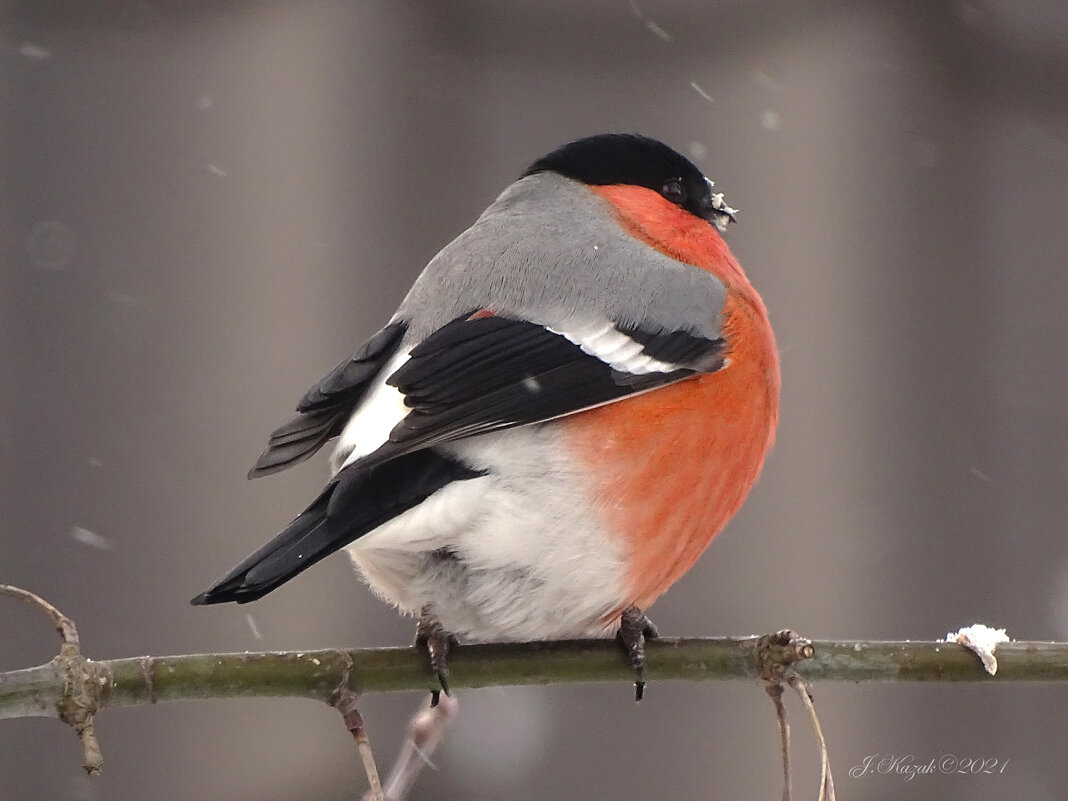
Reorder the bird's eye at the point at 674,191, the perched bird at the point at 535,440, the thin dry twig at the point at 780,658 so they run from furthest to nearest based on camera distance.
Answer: the bird's eye at the point at 674,191 < the perched bird at the point at 535,440 < the thin dry twig at the point at 780,658

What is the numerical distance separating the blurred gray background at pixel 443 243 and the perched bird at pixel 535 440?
53.2 inches

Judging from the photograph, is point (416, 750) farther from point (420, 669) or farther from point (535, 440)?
point (535, 440)

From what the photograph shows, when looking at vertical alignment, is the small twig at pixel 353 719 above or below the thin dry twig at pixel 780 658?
below

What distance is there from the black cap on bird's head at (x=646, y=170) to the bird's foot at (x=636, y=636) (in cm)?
78

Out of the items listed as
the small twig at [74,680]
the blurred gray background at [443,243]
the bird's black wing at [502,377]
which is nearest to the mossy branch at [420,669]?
the small twig at [74,680]

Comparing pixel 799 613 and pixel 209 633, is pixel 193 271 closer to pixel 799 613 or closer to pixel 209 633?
pixel 209 633

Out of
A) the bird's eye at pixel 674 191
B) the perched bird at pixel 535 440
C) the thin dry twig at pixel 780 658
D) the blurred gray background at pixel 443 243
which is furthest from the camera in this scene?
the blurred gray background at pixel 443 243

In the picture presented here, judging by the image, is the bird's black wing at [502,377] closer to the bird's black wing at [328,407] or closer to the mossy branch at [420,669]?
the bird's black wing at [328,407]

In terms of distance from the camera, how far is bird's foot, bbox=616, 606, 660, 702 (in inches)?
61.2

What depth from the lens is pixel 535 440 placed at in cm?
159

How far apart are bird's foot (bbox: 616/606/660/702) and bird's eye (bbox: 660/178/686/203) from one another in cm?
78

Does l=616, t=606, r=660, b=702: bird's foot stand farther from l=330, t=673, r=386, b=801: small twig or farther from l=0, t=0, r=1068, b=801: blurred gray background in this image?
l=0, t=0, r=1068, b=801: blurred gray background

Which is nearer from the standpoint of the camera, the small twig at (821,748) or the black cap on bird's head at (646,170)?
the small twig at (821,748)

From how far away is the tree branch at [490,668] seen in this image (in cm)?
132
